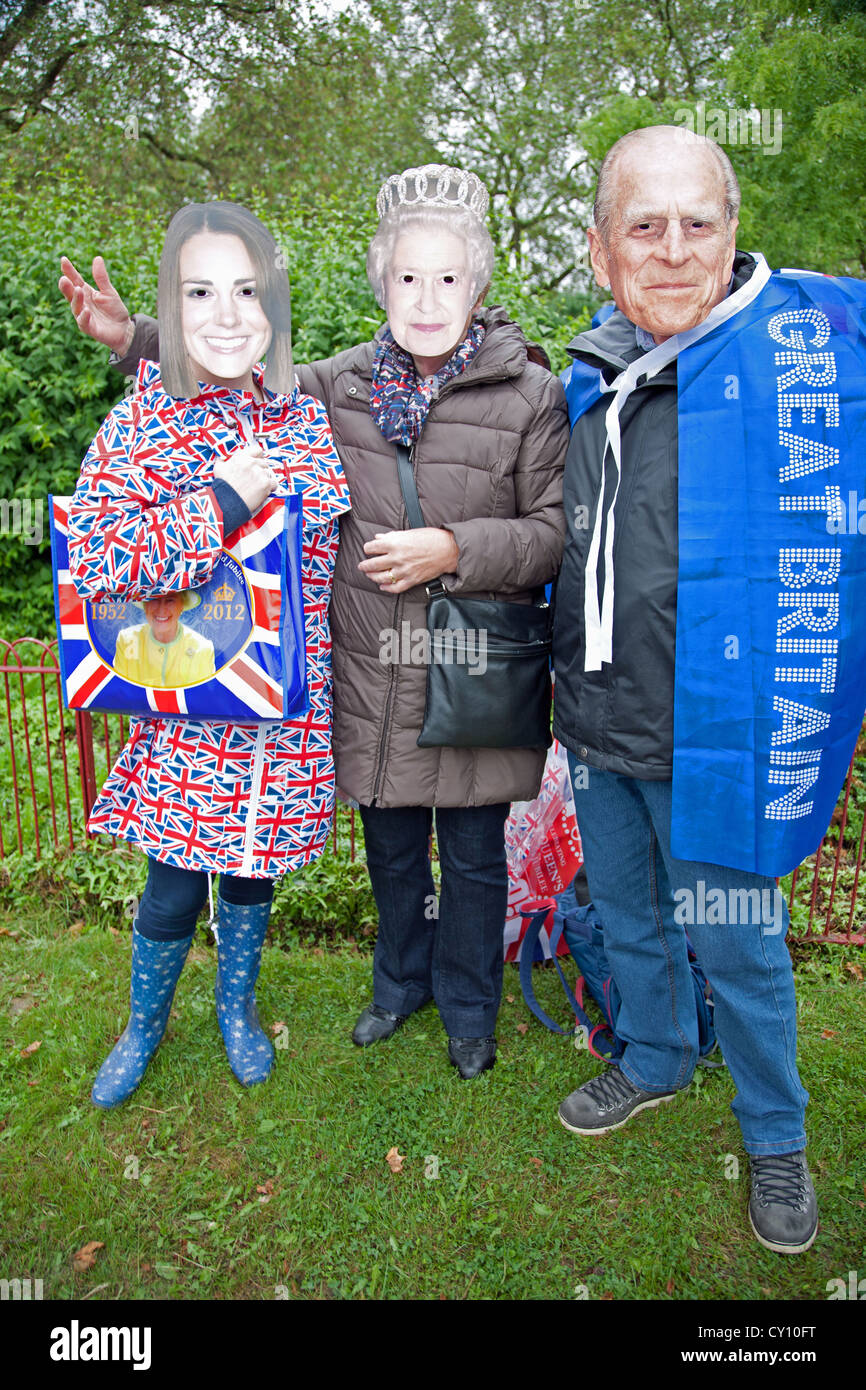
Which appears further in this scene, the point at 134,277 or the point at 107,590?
the point at 134,277

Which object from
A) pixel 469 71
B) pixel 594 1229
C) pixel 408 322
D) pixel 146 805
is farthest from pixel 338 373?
pixel 469 71

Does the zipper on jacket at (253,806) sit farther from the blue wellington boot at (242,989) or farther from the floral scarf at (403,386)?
the floral scarf at (403,386)

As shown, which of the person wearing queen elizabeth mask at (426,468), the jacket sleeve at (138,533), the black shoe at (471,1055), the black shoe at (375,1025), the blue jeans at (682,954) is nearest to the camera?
the jacket sleeve at (138,533)

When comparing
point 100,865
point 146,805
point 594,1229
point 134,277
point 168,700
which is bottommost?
point 594,1229

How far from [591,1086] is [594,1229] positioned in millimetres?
403

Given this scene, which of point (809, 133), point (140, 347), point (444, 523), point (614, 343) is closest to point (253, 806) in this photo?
point (444, 523)

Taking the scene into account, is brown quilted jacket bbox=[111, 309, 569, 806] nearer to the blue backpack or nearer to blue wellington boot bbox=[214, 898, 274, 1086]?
blue wellington boot bbox=[214, 898, 274, 1086]

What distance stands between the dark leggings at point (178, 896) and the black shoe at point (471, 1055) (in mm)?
709

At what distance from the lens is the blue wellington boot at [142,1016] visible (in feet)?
8.39

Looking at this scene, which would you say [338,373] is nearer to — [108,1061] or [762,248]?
[108,1061]

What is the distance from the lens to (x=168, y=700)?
2186mm

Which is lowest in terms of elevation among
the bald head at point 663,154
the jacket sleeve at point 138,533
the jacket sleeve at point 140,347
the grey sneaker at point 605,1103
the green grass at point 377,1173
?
the green grass at point 377,1173

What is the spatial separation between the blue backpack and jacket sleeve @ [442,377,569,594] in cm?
110

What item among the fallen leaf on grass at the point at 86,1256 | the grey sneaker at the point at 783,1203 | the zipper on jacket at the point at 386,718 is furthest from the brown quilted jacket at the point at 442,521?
the fallen leaf on grass at the point at 86,1256
